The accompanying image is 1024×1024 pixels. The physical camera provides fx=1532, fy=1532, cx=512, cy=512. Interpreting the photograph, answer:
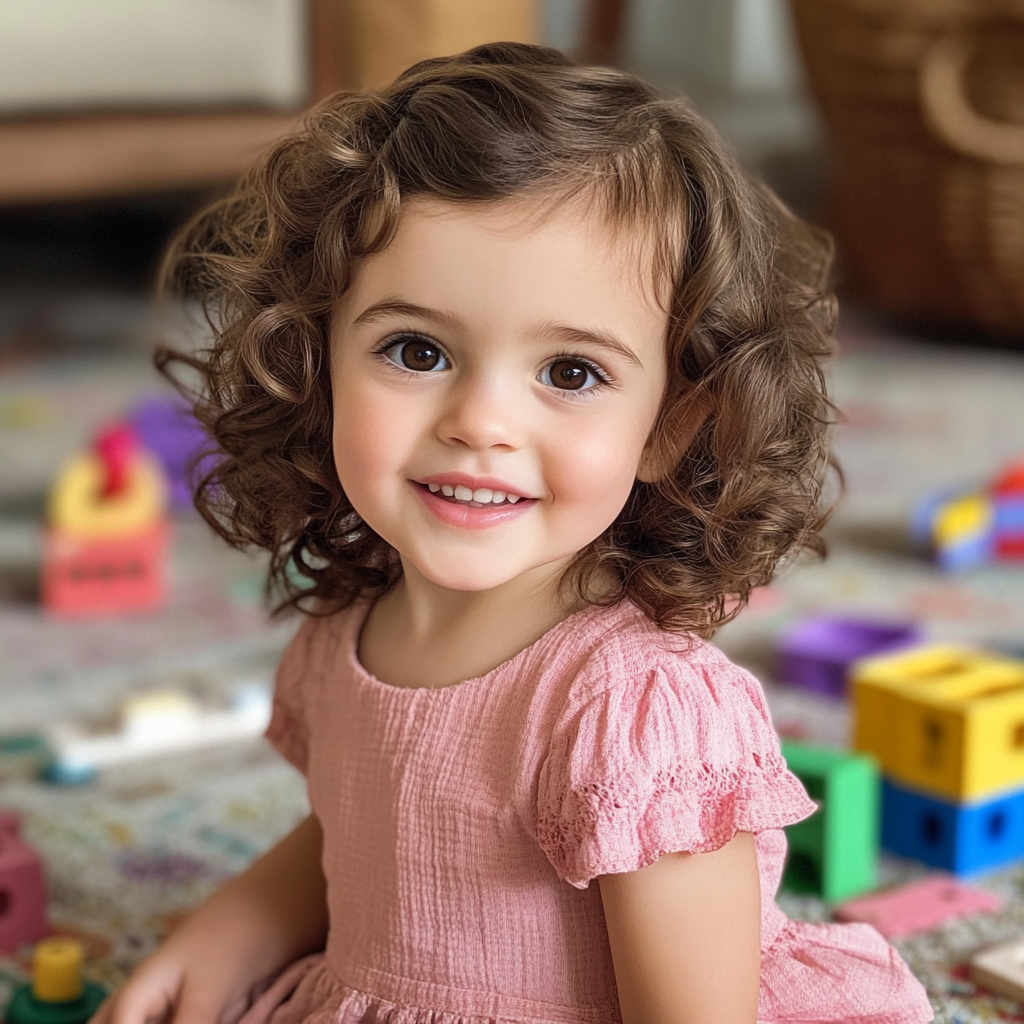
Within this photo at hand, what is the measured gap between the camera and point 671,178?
24.4 inches

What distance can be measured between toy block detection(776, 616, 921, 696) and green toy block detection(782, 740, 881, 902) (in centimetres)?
28

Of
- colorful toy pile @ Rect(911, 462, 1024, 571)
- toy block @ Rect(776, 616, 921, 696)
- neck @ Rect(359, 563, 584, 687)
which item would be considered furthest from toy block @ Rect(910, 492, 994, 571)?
neck @ Rect(359, 563, 584, 687)

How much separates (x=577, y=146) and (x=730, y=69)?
2733 mm

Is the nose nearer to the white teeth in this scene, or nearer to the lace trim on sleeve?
the white teeth

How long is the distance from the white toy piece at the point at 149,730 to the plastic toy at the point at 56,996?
0.31 metres

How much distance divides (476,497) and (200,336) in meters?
0.46

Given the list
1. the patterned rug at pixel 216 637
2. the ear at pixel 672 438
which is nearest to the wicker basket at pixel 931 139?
the patterned rug at pixel 216 637

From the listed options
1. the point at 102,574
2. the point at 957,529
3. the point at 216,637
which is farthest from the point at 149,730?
the point at 957,529

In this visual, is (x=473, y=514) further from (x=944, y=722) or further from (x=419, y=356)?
(x=944, y=722)

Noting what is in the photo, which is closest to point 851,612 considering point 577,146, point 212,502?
point 212,502

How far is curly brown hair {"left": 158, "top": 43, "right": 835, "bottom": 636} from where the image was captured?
0.61 m

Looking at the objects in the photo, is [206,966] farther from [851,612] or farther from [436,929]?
[851,612]

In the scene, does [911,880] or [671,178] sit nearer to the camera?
[671,178]

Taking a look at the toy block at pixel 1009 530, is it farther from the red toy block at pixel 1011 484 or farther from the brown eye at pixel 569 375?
the brown eye at pixel 569 375
